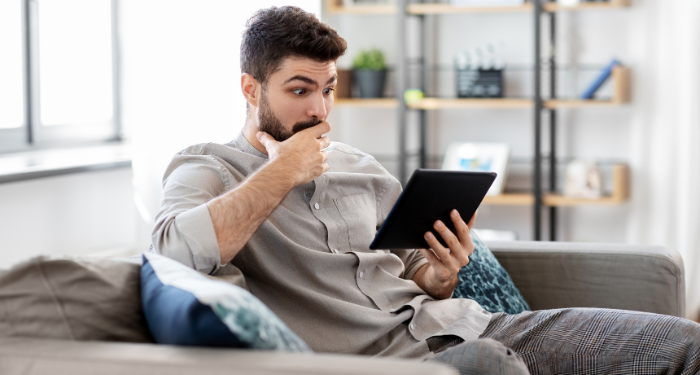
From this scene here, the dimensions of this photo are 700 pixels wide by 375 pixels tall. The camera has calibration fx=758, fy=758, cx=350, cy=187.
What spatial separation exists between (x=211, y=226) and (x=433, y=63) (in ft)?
9.08

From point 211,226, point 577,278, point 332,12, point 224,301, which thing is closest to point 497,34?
point 332,12

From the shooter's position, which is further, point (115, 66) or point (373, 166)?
point (115, 66)

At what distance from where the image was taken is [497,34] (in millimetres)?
3762

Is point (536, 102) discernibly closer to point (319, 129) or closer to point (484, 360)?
point (319, 129)

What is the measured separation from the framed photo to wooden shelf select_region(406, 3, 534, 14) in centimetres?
65

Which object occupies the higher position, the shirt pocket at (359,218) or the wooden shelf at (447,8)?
the wooden shelf at (447,8)

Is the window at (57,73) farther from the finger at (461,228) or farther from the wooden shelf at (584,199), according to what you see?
the wooden shelf at (584,199)

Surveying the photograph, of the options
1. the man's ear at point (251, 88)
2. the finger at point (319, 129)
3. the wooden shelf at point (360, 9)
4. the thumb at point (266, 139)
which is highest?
the wooden shelf at point (360, 9)

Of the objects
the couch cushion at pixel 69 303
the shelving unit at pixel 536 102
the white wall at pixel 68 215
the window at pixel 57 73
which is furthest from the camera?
the shelving unit at pixel 536 102

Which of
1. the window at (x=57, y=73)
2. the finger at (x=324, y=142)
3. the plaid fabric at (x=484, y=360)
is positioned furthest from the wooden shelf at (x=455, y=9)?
the plaid fabric at (x=484, y=360)

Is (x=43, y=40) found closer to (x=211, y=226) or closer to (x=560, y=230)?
(x=211, y=226)

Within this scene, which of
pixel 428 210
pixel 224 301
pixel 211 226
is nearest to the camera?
pixel 224 301

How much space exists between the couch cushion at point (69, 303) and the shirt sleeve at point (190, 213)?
14 cm

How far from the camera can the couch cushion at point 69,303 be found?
3.47ft
